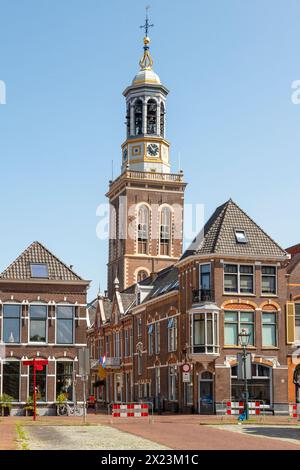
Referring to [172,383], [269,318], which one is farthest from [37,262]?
[269,318]

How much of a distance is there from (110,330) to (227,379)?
29.3 m

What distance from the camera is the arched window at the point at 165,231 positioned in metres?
89.8

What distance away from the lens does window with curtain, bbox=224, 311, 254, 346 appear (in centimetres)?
5038

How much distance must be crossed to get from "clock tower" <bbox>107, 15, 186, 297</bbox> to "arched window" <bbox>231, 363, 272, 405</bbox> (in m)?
38.0

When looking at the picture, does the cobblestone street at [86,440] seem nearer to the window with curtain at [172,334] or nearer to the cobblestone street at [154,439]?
the cobblestone street at [154,439]

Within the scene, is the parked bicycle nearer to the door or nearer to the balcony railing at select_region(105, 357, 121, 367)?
the door

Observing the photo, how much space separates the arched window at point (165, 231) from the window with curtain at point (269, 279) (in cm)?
3835

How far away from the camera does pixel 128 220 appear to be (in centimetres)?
8894

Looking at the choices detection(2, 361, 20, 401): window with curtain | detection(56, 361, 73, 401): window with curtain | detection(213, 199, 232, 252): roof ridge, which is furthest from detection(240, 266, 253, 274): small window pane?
detection(2, 361, 20, 401): window with curtain

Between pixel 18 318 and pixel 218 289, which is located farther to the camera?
pixel 218 289

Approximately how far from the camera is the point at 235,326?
166 ft
